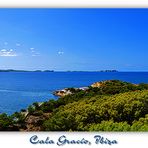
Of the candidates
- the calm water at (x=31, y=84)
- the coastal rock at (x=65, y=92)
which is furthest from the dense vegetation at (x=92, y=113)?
the calm water at (x=31, y=84)

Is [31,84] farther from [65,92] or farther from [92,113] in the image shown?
[92,113]

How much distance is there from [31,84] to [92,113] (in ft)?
4.10

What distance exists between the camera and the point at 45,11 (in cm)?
1153

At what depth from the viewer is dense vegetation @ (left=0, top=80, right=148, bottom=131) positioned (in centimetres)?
1145

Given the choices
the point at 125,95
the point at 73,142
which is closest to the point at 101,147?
the point at 73,142

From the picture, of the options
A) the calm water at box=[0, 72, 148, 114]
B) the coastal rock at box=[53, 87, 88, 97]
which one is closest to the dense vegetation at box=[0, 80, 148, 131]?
the coastal rock at box=[53, 87, 88, 97]

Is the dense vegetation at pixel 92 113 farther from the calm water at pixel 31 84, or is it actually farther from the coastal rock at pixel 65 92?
the calm water at pixel 31 84

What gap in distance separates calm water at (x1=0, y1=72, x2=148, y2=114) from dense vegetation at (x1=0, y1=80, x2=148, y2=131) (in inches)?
5.9

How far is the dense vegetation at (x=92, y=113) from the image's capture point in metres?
11.5

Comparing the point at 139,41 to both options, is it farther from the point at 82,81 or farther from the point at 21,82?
the point at 21,82

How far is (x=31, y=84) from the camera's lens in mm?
11664

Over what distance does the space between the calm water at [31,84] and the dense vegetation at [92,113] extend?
0.15 meters

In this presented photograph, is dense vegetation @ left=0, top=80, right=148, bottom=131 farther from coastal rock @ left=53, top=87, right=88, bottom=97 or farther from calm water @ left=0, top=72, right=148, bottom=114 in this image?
calm water @ left=0, top=72, right=148, bottom=114

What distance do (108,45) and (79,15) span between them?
0.81 m
